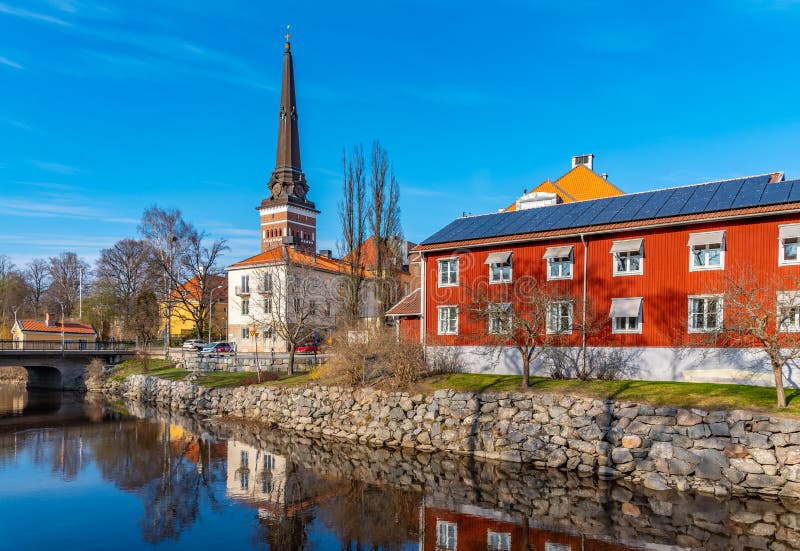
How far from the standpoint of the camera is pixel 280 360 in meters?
37.2

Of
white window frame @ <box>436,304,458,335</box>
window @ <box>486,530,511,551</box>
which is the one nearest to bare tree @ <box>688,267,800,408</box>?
window @ <box>486,530,511,551</box>

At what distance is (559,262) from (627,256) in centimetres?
297

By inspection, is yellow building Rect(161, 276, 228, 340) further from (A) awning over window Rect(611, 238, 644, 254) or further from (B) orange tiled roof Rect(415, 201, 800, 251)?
(A) awning over window Rect(611, 238, 644, 254)

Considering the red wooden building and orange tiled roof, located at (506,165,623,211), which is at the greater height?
orange tiled roof, located at (506,165,623,211)

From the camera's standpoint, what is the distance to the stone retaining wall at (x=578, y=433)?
55.3 feet

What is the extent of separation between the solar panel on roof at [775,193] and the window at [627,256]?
15.4 feet

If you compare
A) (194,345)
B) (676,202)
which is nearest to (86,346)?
(194,345)

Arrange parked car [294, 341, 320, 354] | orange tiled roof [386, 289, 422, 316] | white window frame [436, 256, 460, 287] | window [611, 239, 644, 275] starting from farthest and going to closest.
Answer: parked car [294, 341, 320, 354]
orange tiled roof [386, 289, 422, 316]
white window frame [436, 256, 460, 287]
window [611, 239, 644, 275]

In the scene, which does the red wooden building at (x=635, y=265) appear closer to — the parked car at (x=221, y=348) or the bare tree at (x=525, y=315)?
the bare tree at (x=525, y=315)

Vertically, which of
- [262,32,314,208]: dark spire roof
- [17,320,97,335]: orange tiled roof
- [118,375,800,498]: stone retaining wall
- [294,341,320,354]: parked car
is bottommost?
[118,375,800,498]: stone retaining wall

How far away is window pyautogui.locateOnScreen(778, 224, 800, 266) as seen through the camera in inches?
829

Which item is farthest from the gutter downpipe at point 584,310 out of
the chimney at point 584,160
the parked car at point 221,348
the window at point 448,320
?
the parked car at point 221,348

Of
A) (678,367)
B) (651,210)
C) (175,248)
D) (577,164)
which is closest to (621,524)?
(678,367)

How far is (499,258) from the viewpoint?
2755cm
